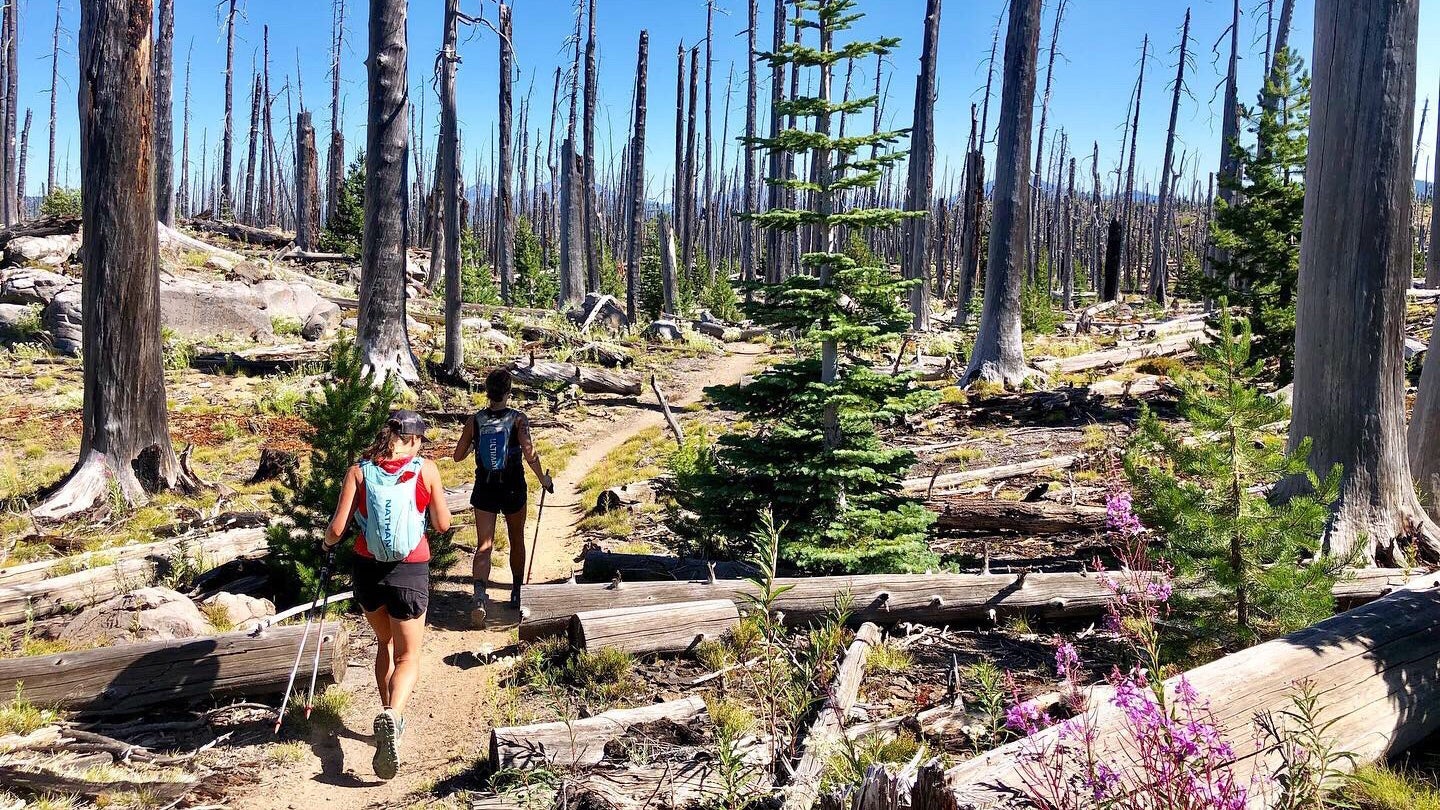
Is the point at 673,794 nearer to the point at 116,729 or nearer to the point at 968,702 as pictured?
the point at 968,702

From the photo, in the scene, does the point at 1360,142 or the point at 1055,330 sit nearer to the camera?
the point at 1360,142

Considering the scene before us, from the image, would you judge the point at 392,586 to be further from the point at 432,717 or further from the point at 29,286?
the point at 29,286

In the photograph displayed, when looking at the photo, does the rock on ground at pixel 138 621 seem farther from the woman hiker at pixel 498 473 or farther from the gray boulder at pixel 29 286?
the gray boulder at pixel 29 286

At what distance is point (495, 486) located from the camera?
6496mm

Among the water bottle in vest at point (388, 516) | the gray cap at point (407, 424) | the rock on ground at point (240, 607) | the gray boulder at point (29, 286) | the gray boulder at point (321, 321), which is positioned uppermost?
the gray boulder at point (29, 286)

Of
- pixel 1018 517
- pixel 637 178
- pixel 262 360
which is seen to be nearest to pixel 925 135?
pixel 637 178

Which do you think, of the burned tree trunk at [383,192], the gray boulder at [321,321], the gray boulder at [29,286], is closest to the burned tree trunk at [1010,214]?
the burned tree trunk at [383,192]

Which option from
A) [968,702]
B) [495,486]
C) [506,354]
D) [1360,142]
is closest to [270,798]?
[495,486]

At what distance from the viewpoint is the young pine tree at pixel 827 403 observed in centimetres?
632

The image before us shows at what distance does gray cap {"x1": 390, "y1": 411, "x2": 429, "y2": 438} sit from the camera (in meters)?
4.62

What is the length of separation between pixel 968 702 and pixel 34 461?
444 inches

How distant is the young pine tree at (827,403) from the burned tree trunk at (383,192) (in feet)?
30.3

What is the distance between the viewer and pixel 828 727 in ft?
13.4

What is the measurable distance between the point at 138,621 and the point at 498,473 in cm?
256
